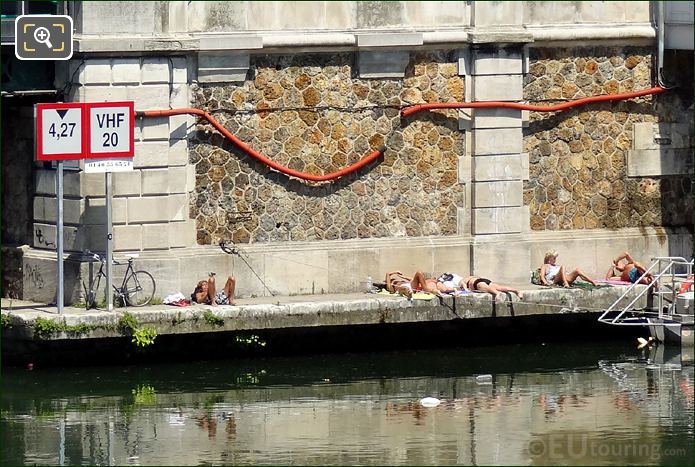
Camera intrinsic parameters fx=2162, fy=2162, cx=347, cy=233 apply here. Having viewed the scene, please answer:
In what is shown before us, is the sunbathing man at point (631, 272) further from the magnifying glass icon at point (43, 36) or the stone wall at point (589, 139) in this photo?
the magnifying glass icon at point (43, 36)

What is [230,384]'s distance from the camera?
3078 centimetres

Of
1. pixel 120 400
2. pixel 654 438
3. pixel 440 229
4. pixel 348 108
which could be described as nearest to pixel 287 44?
pixel 348 108

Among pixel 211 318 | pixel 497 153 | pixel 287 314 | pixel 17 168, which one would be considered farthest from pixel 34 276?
pixel 497 153

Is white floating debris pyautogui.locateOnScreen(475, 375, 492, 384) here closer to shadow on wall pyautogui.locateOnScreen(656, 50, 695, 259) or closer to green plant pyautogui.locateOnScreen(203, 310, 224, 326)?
green plant pyautogui.locateOnScreen(203, 310, 224, 326)

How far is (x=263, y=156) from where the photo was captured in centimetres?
3291

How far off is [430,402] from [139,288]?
5.02 meters

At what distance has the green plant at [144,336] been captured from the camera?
30906 millimetres

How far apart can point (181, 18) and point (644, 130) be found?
8.02m

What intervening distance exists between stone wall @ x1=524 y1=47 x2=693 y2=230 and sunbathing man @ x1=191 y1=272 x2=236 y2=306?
17.5 ft

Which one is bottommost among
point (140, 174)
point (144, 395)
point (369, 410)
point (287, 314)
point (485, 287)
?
point (369, 410)

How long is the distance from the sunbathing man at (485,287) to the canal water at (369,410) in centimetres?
95

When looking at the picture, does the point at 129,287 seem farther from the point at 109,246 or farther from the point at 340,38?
the point at 340,38

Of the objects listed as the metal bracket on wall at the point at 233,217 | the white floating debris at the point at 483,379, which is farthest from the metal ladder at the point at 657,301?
the metal bracket on wall at the point at 233,217

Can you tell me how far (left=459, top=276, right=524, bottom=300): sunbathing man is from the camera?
32.9 m
